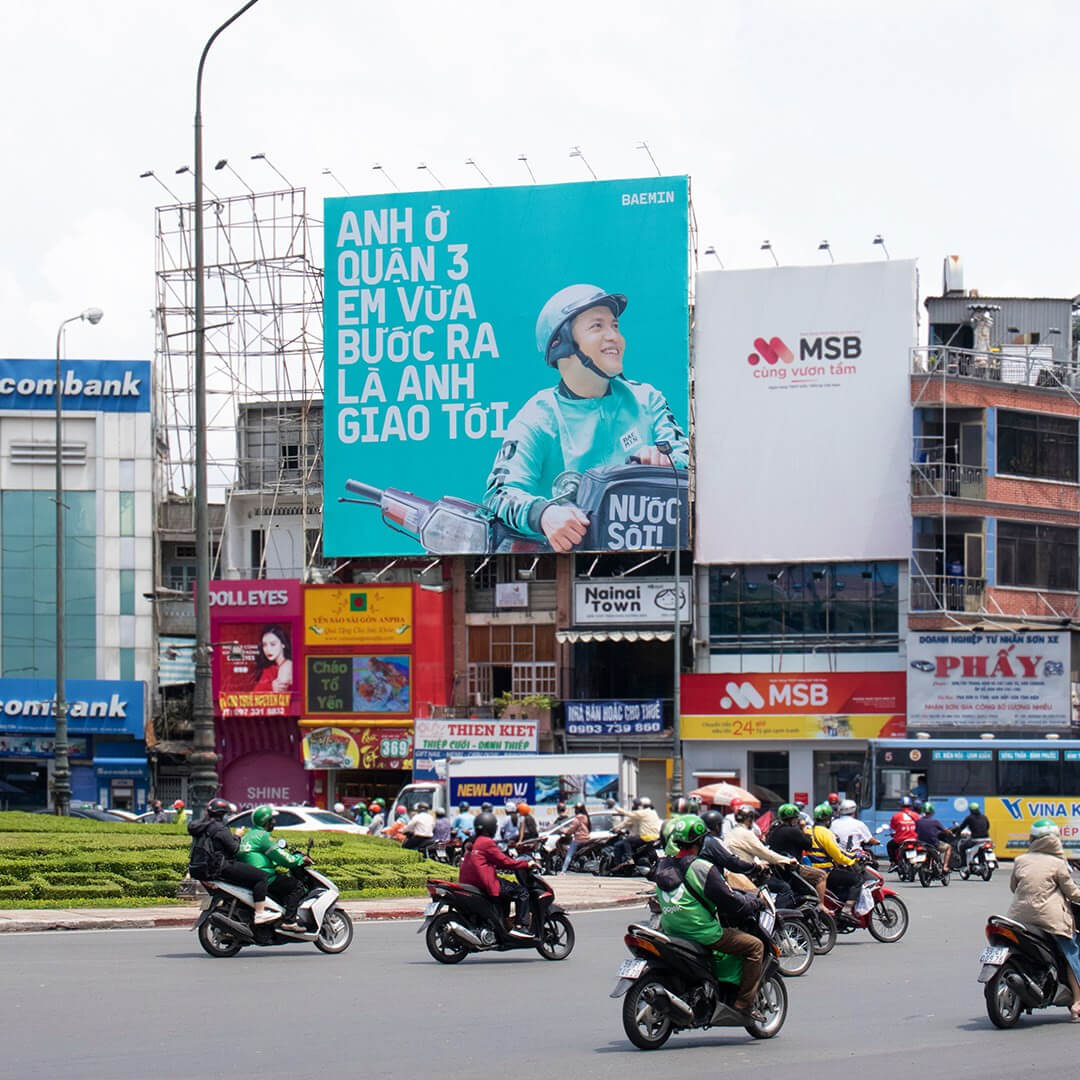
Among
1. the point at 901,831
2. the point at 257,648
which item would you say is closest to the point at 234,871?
the point at 901,831

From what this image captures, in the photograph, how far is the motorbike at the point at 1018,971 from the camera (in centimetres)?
1263

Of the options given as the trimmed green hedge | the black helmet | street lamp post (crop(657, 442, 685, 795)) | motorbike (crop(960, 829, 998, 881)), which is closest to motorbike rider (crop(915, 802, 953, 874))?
motorbike (crop(960, 829, 998, 881))

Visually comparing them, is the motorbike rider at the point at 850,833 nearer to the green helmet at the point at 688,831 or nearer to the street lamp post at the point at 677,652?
the green helmet at the point at 688,831

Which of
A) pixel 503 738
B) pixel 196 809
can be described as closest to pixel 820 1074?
pixel 196 809

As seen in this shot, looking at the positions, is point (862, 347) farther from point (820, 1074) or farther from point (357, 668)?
point (820, 1074)

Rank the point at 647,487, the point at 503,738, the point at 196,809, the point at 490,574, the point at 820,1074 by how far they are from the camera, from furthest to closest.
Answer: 1. the point at 490,574
2. the point at 647,487
3. the point at 503,738
4. the point at 196,809
5. the point at 820,1074

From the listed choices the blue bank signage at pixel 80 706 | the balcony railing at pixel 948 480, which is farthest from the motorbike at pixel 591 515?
the blue bank signage at pixel 80 706

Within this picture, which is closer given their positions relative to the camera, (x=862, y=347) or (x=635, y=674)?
(x=862, y=347)

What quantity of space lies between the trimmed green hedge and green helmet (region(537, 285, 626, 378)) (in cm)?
2574

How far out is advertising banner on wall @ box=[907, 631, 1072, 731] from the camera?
50438 millimetres

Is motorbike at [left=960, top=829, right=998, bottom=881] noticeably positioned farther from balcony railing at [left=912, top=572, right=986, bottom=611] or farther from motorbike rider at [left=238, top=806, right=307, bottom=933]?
motorbike rider at [left=238, top=806, right=307, bottom=933]

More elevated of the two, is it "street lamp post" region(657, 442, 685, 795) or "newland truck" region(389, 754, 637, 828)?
"street lamp post" region(657, 442, 685, 795)

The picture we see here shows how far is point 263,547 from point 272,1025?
48093 millimetres

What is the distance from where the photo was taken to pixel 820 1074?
36.0 feet
